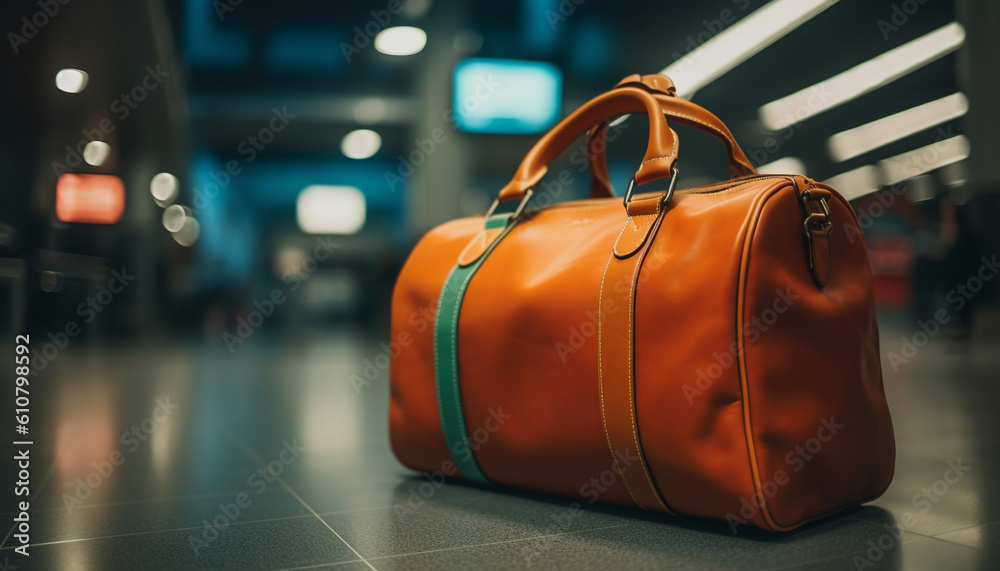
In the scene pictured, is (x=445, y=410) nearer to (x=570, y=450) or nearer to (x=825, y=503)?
(x=570, y=450)

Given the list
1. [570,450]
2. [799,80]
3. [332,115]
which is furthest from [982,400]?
[332,115]

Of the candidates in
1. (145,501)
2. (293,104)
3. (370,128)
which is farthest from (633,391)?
(293,104)

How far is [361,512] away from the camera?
112 centimetres

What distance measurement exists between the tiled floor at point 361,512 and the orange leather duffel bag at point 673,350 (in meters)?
0.06

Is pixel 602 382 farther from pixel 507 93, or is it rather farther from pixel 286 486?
pixel 507 93

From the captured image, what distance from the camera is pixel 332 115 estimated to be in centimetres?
653

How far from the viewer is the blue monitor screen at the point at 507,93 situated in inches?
193

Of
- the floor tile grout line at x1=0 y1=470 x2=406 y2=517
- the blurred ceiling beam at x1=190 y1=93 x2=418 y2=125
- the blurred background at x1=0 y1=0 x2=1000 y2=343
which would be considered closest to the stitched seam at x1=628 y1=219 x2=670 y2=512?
the floor tile grout line at x1=0 y1=470 x2=406 y2=517

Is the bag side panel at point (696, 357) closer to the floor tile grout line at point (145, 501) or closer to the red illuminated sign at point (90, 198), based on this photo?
the floor tile grout line at point (145, 501)

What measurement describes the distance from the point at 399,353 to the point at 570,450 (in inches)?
16.8

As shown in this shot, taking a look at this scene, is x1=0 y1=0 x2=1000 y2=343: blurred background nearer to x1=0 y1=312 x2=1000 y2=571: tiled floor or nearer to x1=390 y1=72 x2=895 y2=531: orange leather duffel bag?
x1=0 y1=312 x2=1000 y2=571: tiled floor

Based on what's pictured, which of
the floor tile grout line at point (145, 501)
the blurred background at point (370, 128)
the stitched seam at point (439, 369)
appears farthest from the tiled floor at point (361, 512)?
the blurred background at point (370, 128)

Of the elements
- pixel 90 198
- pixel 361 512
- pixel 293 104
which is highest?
pixel 293 104

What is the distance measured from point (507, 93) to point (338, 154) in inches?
112
